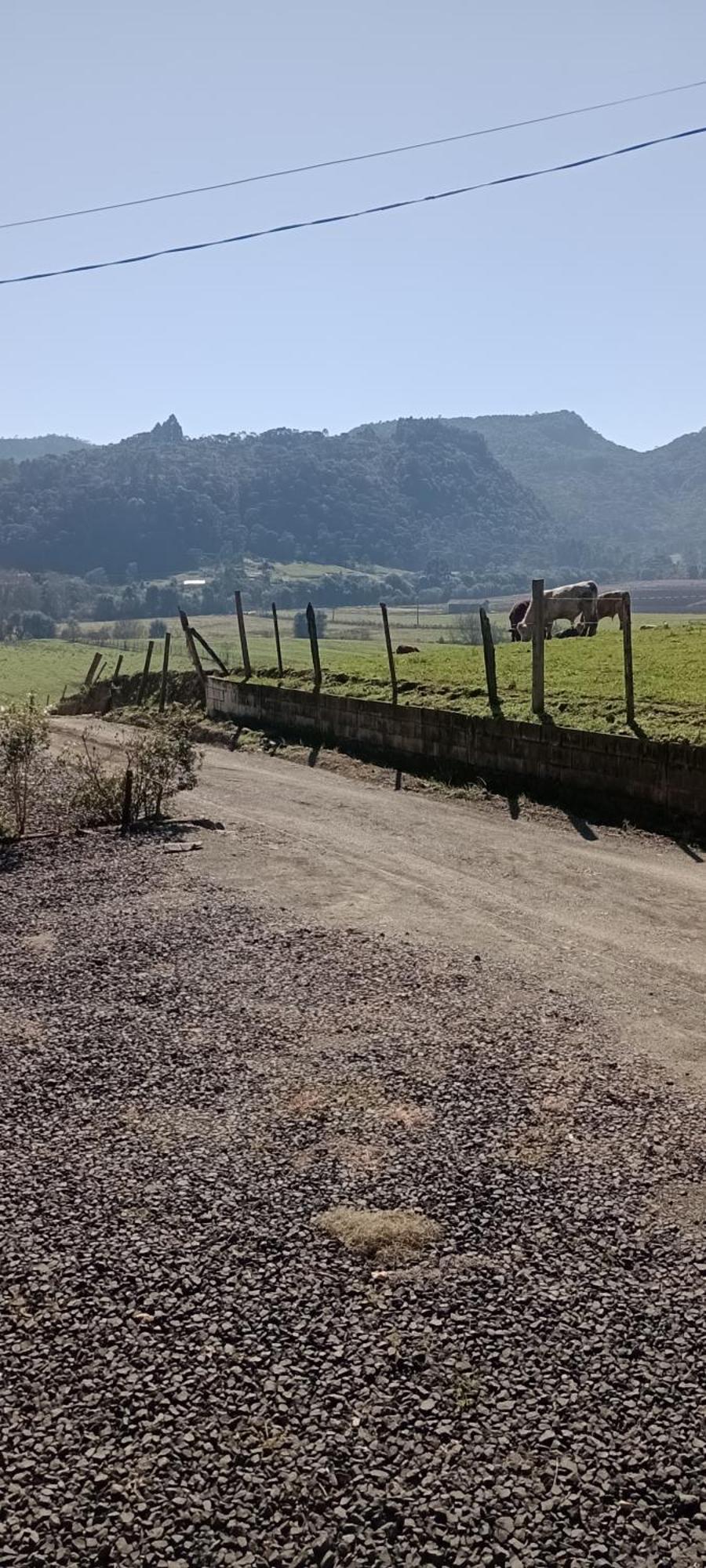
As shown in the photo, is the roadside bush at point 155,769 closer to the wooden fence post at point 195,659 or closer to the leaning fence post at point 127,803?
the leaning fence post at point 127,803

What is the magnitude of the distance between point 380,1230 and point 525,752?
1179cm

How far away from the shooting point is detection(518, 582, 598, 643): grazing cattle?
25750 millimetres

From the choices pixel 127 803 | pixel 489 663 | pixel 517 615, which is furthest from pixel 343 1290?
pixel 517 615

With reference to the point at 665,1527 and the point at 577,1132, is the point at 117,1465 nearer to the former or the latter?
the point at 665,1527

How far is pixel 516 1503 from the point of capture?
3738 mm

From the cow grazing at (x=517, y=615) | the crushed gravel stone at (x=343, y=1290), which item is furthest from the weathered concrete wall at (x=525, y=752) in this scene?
the cow grazing at (x=517, y=615)

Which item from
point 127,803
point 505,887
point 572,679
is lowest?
point 505,887

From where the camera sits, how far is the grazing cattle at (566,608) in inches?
1014

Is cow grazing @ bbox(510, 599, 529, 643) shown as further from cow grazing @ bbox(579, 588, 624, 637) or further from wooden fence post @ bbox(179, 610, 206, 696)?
wooden fence post @ bbox(179, 610, 206, 696)

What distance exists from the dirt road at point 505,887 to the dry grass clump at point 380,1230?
2.42m

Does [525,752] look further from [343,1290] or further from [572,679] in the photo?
[343,1290]

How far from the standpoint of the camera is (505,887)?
11898mm

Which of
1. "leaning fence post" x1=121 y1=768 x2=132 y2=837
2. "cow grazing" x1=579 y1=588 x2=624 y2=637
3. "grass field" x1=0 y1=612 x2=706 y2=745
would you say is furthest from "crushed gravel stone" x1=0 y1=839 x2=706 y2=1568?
"cow grazing" x1=579 y1=588 x2=624 y2=637

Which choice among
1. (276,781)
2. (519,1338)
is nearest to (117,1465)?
(519,1338)
